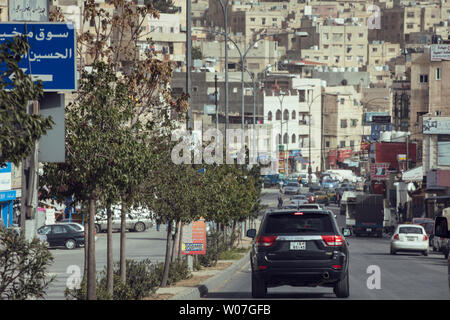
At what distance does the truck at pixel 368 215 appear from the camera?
7094 centimetres

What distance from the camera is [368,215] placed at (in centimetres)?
7156

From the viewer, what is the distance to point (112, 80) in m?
18.7

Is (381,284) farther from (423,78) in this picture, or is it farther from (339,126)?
(339,126)

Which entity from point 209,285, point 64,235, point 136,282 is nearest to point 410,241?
point 64,235

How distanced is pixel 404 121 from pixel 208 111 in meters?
28.4

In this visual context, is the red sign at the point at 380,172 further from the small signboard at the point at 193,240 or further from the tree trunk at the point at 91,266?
the tree trunk at the point at 91,266

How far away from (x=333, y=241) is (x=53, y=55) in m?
7.60

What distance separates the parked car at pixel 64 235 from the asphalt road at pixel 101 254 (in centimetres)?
42

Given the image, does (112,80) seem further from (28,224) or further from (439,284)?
(439,284)

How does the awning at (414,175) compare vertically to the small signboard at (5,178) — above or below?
below

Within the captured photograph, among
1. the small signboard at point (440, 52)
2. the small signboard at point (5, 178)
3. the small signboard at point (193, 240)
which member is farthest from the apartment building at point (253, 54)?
the small signboard at point (193, 240)

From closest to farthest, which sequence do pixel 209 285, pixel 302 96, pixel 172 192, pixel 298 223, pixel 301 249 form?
pixel 301 249 < pixel 298 223 < pixel 172 192 < pixel 209 285 < pixel 302 96
